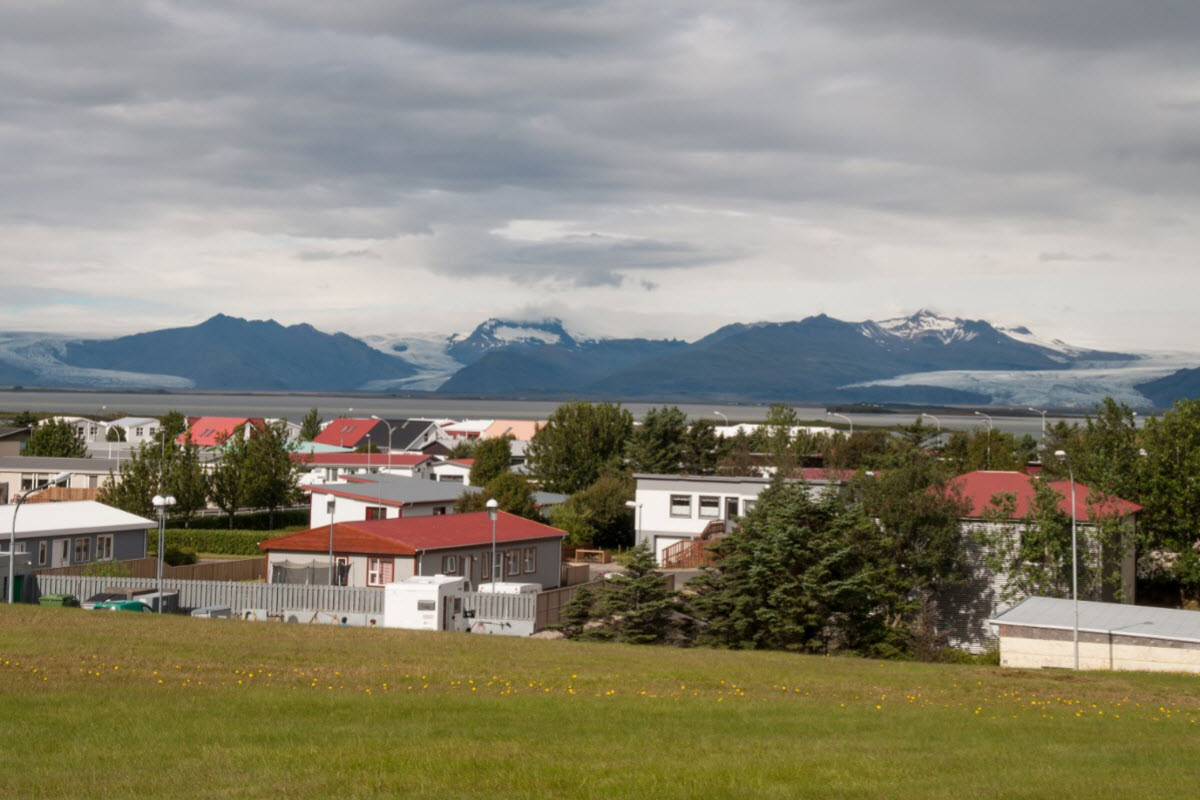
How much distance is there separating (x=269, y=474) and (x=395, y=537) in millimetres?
31530

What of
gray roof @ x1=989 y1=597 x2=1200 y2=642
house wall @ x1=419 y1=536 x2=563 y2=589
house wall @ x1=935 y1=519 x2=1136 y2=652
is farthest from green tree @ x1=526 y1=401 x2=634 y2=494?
gray roof @ x1=989 y1=597 x2=1200 y2=642

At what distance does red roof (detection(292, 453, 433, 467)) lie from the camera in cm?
11150

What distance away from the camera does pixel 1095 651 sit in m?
36.1

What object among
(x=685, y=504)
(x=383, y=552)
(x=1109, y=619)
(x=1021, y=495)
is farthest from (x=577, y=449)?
(x=1109, y=619)

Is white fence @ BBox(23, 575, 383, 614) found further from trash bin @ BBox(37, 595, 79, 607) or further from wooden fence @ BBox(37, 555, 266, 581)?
wooden fence @ BBox(37, 555, 266, 581)

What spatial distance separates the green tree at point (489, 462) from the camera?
92.5m

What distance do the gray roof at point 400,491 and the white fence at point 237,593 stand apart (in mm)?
20115

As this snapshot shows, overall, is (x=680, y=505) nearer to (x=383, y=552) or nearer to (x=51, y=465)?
(x=383, y=552)

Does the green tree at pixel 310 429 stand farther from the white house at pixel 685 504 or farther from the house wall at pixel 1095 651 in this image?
the house wall at pixel 1095 651

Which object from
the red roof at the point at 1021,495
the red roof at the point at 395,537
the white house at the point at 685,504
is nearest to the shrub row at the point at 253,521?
the red roof at the point at 395,537

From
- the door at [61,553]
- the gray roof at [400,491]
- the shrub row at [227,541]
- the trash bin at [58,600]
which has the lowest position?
the shrub row at [227,541]

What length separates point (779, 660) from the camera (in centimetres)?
3064

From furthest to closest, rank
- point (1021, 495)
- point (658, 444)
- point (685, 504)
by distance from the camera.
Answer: point (658, 444)
point (685, 504)
point (1021, 495)

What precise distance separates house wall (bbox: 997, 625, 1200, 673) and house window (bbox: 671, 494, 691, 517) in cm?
3388
